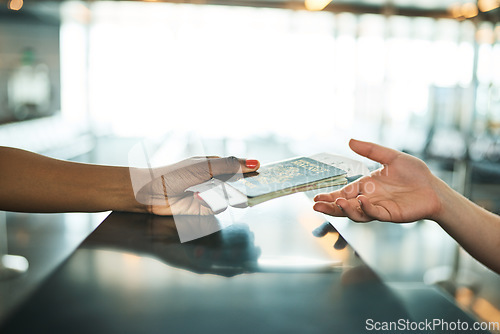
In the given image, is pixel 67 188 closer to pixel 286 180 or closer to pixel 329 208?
pixel 286 180

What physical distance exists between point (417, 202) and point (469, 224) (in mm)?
151

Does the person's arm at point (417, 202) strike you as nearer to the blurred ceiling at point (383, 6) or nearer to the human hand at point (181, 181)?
the human hand at point (181, 181)

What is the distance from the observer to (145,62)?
5.38 m

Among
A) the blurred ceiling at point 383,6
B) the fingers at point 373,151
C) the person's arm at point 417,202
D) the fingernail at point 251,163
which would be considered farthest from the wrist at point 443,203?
the blurred ceiling at point 383,6

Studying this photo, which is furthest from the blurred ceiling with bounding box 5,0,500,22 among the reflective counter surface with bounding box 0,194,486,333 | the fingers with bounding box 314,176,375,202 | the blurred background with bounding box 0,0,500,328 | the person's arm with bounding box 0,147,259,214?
the reflective counter surface with bounding box 0,194,486,333

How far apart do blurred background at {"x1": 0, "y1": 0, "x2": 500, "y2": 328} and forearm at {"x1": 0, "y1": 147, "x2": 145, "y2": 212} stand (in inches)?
142

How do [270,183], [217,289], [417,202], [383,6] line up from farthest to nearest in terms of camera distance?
1. [383,6]
2. [417,202]
3. [270,183]
4. [217,289]

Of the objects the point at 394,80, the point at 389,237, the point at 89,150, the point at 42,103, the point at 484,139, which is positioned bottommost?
the point at 389,237

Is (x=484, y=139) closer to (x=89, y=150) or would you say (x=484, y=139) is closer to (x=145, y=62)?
(x=145, y=62)

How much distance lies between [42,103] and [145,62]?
1.55 meters

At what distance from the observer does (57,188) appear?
0.90 m

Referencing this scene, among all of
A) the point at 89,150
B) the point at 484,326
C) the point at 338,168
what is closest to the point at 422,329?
the point at 484,326

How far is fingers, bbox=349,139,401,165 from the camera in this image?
925mm

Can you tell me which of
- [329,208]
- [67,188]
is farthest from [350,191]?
[67,188]
